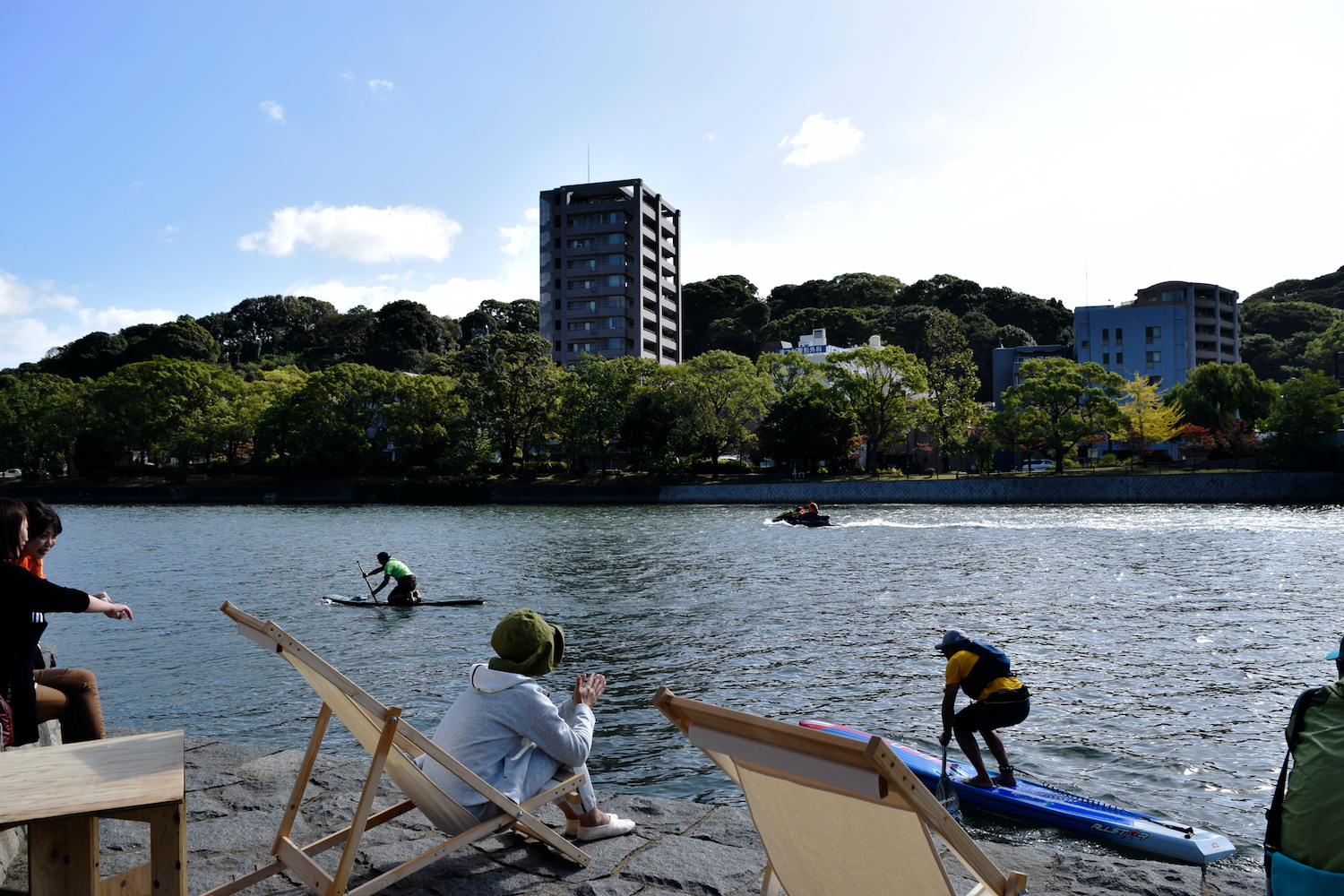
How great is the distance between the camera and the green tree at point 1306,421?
51625 millimetres

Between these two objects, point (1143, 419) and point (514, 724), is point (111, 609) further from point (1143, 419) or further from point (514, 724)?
point (1143, 419)

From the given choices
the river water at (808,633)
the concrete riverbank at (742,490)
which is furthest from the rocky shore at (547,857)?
the concrete riverbank at (742,490)

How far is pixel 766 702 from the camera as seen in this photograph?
985cm

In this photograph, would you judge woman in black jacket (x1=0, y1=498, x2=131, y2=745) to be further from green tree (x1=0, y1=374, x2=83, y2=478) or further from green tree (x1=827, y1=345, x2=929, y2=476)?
green tree (x1=0, y1=374, x2=83, y2=478)

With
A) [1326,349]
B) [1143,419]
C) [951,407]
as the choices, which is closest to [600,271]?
[951,407]

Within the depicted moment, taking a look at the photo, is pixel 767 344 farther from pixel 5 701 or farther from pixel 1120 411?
pixel 5 701

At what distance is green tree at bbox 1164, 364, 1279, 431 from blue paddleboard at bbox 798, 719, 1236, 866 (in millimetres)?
67286

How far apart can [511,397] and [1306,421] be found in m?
50.3

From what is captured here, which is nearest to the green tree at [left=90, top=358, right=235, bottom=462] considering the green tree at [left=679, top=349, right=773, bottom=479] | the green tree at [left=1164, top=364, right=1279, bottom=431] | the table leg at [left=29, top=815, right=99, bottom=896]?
the green tree at [left=679, top=349, right=773, bottom=479]

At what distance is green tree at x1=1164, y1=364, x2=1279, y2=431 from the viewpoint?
65.4 m

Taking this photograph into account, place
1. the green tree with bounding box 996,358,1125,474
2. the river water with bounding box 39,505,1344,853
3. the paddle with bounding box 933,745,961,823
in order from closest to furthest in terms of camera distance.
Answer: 1. the paddle with bounding box 933,745,961,823
2. the river water with bounding box 39,505,1344,853
3. the green tree with bounding box 996,358,1125,474

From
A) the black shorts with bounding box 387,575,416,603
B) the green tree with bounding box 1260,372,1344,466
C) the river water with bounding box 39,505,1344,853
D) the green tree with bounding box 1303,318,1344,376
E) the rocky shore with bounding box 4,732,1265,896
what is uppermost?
the green tree with bounding box 1303,318,1344,376

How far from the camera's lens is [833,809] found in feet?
8.21

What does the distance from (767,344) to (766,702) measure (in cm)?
8603
